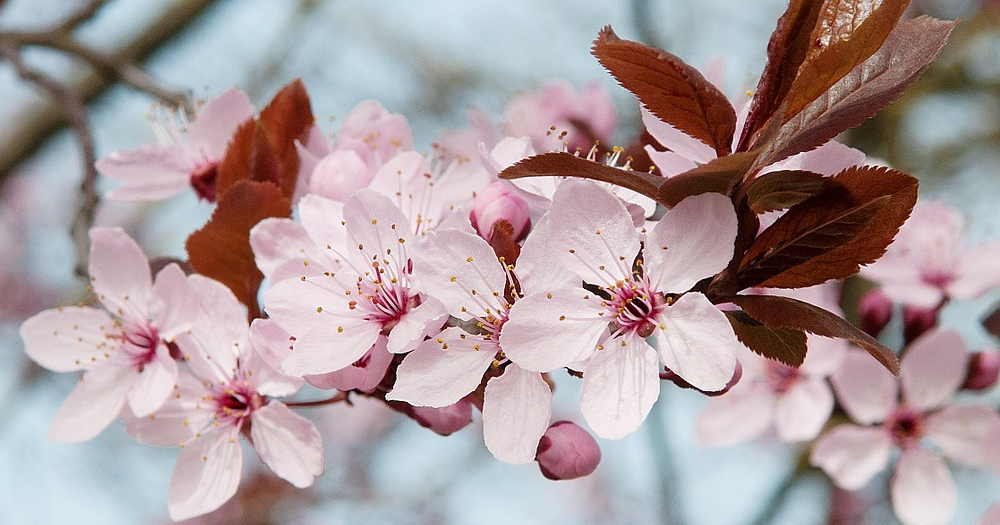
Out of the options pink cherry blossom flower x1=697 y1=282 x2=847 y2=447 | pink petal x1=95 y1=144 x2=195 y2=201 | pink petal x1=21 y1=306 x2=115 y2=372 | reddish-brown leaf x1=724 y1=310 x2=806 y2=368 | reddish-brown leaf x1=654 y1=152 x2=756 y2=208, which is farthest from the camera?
pink cherry blossom flower x1=697 y1=282 x2=847 y2=447

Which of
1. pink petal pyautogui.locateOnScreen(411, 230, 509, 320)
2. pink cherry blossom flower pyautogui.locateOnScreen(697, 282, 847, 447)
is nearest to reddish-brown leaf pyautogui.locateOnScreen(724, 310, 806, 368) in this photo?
pink petal pyautogui.locateOnScreen(411, 230, 509, 320)

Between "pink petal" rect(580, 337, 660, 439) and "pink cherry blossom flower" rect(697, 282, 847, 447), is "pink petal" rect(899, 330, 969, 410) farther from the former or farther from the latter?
"pink petal" rect(580, 337, 660, 439)

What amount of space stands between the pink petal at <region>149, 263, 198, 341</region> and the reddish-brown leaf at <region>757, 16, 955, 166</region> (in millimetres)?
693

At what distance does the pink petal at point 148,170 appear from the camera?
4.10 feet

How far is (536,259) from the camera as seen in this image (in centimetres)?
83

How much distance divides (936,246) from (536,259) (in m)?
1.23

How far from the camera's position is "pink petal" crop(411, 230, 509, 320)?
84cm

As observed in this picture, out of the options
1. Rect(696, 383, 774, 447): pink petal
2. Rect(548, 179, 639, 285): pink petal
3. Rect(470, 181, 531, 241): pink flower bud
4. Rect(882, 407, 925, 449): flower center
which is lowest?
Rect(696, 383, 774, 447): pink petal

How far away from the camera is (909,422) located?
1.56 meters

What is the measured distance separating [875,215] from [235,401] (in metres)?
0.75

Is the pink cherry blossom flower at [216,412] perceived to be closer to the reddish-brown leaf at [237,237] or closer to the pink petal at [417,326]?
the reddish-brown leaf at [237,237]

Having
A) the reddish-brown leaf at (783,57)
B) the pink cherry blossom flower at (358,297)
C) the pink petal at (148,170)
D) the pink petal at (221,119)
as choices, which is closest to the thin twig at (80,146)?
the pink petal at (148,170)

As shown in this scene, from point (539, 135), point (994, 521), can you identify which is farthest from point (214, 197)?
point (994, 521)

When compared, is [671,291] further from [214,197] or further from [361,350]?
[214,197]
